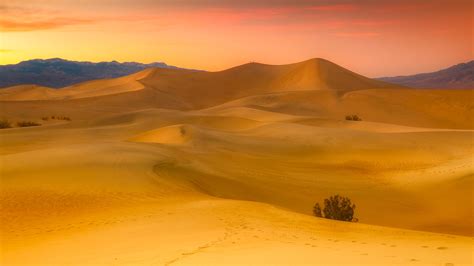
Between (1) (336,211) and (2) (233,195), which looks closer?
(1) (336,211)

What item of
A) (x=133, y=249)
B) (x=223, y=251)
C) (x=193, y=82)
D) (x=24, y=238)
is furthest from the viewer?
(x=193, y=82)

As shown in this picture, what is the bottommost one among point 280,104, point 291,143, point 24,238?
point 24,238

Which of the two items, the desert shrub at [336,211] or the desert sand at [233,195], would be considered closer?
the desert sand at [233,195]

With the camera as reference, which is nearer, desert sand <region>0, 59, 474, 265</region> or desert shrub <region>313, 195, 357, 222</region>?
desert sand <region>0, 59, 474, 265</region>

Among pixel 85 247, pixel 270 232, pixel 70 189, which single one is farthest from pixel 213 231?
pixel 70 189

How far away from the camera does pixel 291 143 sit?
2698 cm

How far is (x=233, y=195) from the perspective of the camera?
15.9 m

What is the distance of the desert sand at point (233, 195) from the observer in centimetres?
831

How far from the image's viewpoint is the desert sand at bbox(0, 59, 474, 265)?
27.3 ft

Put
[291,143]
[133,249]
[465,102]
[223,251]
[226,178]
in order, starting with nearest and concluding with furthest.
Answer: [223,251] < [133,249] < [226,178] < [291,143] < [465,102]

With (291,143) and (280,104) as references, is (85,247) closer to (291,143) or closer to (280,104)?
(291,143)

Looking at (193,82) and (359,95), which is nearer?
(359,95)

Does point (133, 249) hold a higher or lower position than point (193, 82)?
lower

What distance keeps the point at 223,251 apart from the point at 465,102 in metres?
55.4
